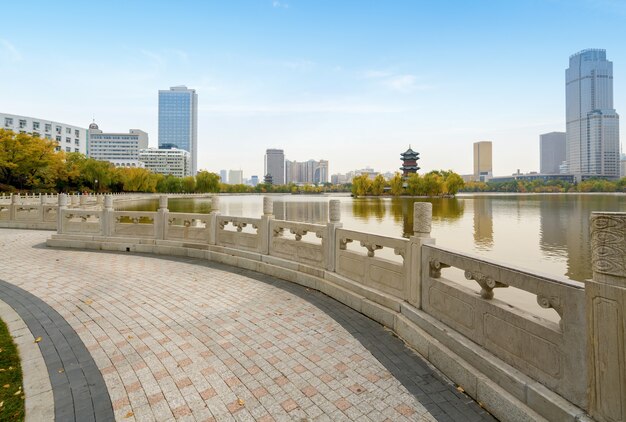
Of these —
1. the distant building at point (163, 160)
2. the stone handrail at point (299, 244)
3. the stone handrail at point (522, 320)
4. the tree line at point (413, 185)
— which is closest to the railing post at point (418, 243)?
the stone handrail at point (522, 320)

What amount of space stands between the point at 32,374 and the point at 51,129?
96748mm

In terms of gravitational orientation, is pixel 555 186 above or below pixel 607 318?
above

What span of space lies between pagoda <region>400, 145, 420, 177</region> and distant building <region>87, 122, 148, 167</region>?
98049 millimetres

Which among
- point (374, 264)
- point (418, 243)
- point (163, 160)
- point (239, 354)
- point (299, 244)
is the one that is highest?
point (163, 160)

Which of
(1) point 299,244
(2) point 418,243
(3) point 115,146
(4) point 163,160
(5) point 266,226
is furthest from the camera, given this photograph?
(4) point 163,160

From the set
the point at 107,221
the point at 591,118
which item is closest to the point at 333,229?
the point at 107,221

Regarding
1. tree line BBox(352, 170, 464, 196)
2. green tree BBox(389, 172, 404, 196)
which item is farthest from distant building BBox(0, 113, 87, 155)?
green tree BBox(389, 172, 404, 196)

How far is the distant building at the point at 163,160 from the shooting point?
470 ft

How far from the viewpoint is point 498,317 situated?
308 centimetres

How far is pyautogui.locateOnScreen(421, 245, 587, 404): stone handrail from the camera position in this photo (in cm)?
240

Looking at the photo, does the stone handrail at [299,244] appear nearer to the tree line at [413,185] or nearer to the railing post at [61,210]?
the railing post at [61,210]

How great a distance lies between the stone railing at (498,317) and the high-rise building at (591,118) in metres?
178

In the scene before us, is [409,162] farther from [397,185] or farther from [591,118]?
[591,118]

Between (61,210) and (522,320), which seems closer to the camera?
(522,320)
